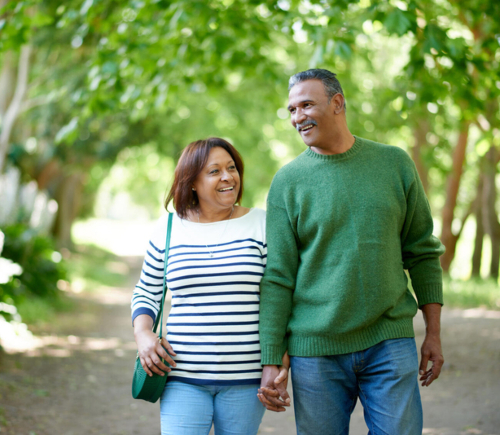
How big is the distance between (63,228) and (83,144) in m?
7.83

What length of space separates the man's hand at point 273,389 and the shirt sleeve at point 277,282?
4cm

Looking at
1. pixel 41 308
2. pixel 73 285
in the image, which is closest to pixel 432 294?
pixel 41 308

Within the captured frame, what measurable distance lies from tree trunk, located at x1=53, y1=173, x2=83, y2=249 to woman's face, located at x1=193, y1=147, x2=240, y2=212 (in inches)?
674

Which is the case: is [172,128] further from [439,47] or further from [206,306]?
[206,306]

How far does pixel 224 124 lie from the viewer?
18016 millimetres

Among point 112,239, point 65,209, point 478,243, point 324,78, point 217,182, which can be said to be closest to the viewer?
point 324,78

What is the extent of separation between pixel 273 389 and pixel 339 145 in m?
1.11

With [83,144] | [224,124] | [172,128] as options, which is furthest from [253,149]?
[83,144]

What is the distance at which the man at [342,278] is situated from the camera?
96.0 inches

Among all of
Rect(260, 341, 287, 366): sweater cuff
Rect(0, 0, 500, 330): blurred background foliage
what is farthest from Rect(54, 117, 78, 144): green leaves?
Rect(260, 341, 287, 366): sweater cuff

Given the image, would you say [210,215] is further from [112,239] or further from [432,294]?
[112,239]

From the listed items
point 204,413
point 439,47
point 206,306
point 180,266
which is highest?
point 439,47

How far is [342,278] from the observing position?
8.03 ft

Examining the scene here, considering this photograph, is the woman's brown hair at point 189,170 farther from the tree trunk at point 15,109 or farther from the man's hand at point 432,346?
the tree trunk at point 15,109
